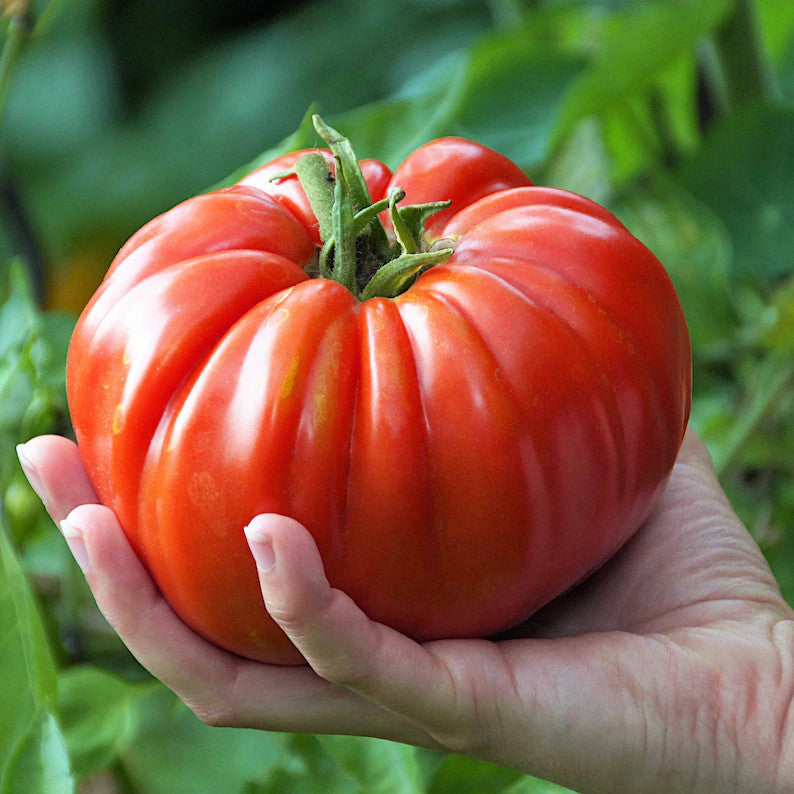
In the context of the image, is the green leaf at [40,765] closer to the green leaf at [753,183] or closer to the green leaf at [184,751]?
the green leaf at [184,751]

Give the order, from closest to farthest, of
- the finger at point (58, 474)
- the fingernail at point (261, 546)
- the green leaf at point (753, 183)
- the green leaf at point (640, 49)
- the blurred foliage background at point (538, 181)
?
the fingernail at point (261, 546) < the finger at point (58, 474) < the blurred foliage background at point (538, 181) < the green leaf at point (640, 49) < the green leaf at point (753, 183)

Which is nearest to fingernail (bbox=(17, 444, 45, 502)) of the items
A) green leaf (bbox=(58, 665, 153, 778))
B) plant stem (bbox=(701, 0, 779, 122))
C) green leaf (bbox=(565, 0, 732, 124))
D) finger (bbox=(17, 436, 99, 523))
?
finger (bbox=(17, 436, 99, 523))

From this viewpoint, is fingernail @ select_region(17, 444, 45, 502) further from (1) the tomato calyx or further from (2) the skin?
(1) the tomato calyx

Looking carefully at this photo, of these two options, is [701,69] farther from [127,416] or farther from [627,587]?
[127,416]

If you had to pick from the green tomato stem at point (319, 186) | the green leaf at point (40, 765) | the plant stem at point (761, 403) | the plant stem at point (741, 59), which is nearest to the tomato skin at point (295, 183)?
the green tomato stem at point (319, 186)

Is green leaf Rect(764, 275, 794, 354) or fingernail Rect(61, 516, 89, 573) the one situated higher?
fingernail Rect(61, 516, 89, 573)

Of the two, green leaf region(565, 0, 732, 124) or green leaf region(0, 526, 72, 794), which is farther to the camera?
green leaf region(565, 0, 732, 124)
